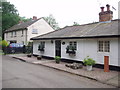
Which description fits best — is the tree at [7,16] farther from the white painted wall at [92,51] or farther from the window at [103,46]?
the window at [103,46]

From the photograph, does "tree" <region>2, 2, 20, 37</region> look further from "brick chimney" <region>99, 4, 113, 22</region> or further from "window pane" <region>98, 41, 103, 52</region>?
"window pane" <region>98, 41, 103, 52</region>

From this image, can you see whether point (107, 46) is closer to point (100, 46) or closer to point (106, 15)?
point (100, 46)

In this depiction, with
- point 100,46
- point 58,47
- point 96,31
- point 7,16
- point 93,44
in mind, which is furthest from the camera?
point 7,16

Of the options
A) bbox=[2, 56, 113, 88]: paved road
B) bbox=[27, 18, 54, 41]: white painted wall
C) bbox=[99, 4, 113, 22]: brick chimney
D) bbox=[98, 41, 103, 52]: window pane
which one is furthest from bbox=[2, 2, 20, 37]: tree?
bbox=[98, 41, 103, 52]: window pane

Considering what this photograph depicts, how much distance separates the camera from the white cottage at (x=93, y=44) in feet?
28.5

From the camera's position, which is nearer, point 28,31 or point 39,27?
point 28,31

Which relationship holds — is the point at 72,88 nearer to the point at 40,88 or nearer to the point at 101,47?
the point at 40,88

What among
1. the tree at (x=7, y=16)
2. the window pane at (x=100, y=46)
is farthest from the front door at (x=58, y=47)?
the tree at (x=7, y=16)

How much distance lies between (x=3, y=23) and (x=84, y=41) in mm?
31619

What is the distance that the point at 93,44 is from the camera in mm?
9852

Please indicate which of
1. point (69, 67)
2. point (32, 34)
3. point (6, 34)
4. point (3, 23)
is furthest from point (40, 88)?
point (3, 23)

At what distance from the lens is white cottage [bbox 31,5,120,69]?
28.5 feet

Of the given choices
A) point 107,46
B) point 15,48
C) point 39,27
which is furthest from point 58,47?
point 39,27

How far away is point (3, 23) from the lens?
3544 centimetres
